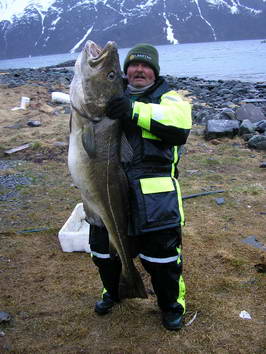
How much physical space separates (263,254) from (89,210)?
2.49 meters

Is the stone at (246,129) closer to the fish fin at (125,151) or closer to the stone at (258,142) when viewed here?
the stone at (258,142)

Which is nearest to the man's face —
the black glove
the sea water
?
the black glove

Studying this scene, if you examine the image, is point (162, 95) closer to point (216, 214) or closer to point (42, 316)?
point (42, 316)

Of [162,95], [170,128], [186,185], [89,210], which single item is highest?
[162,95]

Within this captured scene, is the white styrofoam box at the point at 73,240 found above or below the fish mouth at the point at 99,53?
below

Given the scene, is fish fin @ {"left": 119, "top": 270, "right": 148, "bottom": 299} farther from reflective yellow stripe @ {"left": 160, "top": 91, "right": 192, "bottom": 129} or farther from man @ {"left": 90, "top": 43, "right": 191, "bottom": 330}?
reflective yellow stripe @ {"left": 160, "top": 91, "right": 192, "bottom": 129}

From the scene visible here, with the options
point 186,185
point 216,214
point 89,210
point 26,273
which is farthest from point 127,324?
point 186,185

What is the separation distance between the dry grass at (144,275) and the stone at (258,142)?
1.80m


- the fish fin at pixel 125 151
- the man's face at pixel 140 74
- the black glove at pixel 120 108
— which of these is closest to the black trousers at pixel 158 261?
the fish fin at pixel 125 151

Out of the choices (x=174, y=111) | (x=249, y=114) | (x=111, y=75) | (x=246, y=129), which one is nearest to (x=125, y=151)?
(x=174, y=111)

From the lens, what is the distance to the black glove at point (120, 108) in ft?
9.69

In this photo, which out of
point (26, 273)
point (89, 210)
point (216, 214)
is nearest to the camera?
point (89, 210)

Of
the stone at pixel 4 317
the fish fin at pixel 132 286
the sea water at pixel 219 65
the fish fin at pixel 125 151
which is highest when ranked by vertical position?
the fish fin at pixel 125 151

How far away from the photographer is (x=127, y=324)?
142 inches
